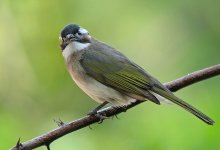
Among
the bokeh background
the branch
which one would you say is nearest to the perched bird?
the bokeh background

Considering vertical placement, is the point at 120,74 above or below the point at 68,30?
below

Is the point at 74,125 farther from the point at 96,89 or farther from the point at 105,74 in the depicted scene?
the point at 105,74

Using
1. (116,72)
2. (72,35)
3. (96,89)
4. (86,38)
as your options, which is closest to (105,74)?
(116,72)

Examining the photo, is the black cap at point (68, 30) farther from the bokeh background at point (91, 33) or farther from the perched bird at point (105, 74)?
the bokeh background at point (91, 33)

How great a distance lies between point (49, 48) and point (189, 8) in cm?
171

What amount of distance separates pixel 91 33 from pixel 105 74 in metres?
1.69

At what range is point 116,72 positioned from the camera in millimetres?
5246

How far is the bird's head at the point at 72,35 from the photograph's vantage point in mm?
5301

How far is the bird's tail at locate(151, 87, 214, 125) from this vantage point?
403 cm

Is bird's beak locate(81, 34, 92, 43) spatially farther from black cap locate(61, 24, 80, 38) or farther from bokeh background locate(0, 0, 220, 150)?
bokeh background locate(0, 0, 220, 150)

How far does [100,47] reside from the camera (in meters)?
5.63

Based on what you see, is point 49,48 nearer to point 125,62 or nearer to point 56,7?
point 56,7

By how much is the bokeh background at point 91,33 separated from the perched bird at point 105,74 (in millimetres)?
315

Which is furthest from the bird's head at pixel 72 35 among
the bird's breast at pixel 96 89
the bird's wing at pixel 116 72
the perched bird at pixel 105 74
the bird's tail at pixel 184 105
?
the bird's tail at pixel 184 105
